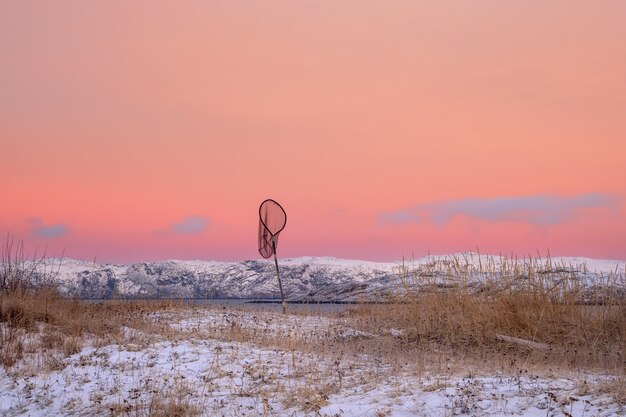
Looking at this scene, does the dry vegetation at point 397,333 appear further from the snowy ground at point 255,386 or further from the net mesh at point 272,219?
the net mesh at point 272,219

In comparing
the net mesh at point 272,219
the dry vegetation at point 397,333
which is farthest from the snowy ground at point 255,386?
the net mesh at point 272,219

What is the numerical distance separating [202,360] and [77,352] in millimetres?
2571

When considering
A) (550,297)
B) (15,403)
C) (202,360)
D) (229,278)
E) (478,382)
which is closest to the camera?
(478,382)

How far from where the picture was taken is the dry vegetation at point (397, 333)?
8.83 meters

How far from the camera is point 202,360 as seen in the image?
10.2m

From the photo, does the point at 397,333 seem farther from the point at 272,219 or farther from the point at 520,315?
the point at 272,219

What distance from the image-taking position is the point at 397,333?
13.7 m

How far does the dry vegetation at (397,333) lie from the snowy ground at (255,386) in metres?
0.06

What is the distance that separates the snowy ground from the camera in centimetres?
690

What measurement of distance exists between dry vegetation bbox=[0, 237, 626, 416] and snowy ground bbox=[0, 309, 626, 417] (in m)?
0.06

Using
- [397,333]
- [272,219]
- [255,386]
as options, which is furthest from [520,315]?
[272,219]

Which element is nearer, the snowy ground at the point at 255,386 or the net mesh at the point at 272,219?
the snowy ground at the point at 255,386

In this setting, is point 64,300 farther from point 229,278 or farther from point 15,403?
point 229,278

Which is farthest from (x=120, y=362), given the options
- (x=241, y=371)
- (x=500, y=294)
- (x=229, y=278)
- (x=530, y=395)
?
(x=229, y=278)
